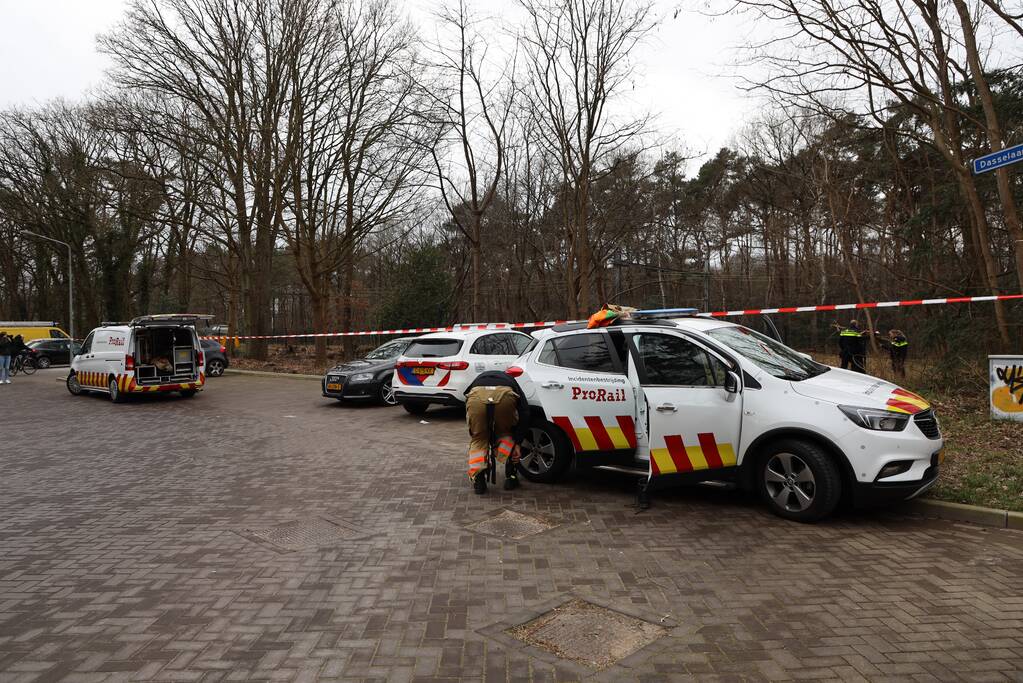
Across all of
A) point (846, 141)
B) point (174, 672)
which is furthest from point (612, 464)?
point (846, 141)

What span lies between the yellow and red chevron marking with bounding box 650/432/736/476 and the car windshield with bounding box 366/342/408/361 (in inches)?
398

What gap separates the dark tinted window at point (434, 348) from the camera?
12.5m

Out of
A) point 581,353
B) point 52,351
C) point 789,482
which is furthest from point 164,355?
point 52,351

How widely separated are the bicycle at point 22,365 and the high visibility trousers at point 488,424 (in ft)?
90.6

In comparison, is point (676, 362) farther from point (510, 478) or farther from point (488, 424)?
point (510, 478)

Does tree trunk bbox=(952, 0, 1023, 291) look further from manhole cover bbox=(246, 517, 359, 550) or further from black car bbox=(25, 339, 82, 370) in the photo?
black car bbox=(25, 339, 82, 370)

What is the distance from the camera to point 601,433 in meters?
6.75

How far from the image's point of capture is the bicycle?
87.6 feet

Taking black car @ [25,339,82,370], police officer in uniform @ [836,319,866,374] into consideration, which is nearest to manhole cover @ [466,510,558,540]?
police officer in uniform @ [836,319,866,374]

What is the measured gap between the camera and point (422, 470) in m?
8.06

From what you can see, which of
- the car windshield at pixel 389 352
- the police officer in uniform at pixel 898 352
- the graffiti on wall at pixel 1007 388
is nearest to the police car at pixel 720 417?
the graffiti on wall at pixel 1007 388

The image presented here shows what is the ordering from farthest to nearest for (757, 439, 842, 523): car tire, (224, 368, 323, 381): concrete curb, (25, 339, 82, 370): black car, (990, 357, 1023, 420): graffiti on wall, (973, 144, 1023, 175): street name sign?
(25, 339, 82, 370): black car
(224, 368, 323, 381): concrete curb
(990, 357, 1023, 420): graffiti on wall
(973, 144, 1023, 175): street name sign
(757, 439, 842, 523): car tire

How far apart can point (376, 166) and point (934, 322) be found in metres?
18.8

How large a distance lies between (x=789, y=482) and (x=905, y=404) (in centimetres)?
117
